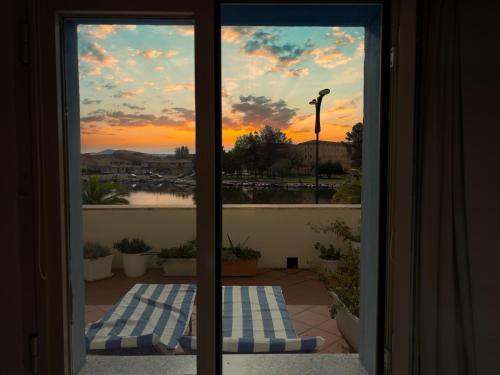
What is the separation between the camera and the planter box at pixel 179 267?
1682 millimetres

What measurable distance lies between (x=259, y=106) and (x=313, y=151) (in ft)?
2.81

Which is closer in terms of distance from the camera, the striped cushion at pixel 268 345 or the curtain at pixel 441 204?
the curtain at pixel 441 204

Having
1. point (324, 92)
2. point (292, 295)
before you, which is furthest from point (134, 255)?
point (324, 92)

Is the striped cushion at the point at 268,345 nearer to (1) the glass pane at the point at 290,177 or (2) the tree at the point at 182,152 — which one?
(1) the glass pane at the point at 290,177

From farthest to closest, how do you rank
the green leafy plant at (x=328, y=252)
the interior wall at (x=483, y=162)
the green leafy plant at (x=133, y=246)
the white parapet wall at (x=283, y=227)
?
1. the white parapet wall at (x=283, y=227)
2. the green leafy plant at (x=328, y=252)
3. the green leafy plant at (x=133, y=246)
4. the interior wall at (x=483, y=162)

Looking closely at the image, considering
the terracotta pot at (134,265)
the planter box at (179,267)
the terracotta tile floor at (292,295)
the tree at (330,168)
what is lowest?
the terracotta tile floor at (292,295)

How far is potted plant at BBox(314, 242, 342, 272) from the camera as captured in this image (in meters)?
4.43

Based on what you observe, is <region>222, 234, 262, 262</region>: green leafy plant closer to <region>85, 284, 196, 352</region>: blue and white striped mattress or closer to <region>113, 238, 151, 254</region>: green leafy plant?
<region>85, 284, 196, 352</region>: blue and white striped mattress

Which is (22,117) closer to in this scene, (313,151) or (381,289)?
(381,289)

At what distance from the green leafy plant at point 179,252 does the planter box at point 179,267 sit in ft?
0.07

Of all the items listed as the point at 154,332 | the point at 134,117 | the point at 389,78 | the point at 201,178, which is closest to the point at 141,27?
the point at 134,117

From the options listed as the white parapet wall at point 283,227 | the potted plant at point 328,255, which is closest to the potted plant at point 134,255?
the white parapet wall at point 283,227

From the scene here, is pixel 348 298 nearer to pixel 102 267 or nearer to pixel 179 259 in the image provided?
pixel 179 259

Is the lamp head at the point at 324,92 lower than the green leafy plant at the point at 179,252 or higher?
higher
